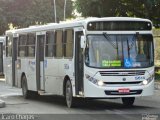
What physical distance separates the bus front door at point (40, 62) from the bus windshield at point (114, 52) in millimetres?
4527

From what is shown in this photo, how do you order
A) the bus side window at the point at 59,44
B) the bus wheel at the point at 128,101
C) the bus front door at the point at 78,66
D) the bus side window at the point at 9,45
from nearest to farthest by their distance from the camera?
the bus front door at the point at 78,66 < the bus wheel at the point at 128,101 < the bus side window at the point at 59,44 < the bus side window at the point at 9,45

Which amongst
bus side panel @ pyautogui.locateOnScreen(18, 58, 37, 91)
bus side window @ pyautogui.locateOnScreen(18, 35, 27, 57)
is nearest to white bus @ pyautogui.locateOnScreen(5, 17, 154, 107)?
bus side panel @ pyautogui.locateOnScreen(18, 58, 37, 91)

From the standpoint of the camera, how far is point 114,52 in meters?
17.6

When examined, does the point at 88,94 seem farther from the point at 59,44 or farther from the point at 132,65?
the point at 59,44

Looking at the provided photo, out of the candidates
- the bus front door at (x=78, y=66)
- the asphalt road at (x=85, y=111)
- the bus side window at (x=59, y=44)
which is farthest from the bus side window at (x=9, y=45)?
the bus front door at (x=78, y=66)

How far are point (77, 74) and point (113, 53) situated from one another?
1.31 meters

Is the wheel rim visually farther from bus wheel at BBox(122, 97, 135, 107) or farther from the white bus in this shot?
bus wheel at BBox(122, 97, 135, 107)

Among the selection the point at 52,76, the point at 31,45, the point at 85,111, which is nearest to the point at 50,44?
the point at 52,76

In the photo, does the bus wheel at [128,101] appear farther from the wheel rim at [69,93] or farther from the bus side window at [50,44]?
the bus side window at [50,44]

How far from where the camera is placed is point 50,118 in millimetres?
15258

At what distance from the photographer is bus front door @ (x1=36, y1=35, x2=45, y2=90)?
857 inches

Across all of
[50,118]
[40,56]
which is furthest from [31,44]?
[50,118]

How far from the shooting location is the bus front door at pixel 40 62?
2177 cm

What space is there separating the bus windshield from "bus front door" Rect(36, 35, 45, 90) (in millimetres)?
4527
